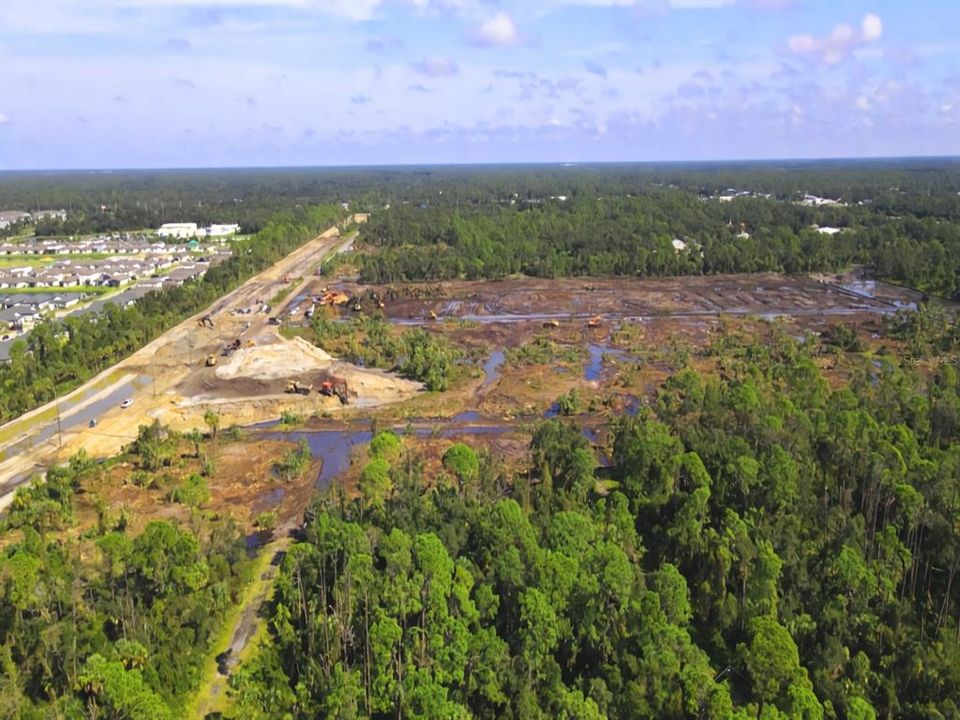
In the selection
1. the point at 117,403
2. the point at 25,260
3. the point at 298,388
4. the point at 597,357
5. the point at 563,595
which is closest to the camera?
the point at 563,595

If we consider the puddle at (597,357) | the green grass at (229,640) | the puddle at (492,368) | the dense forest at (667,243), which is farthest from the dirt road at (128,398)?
the dense forest at (667,243)

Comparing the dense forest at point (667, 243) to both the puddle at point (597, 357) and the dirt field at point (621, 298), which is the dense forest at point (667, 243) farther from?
the puddle at point (597, 357)

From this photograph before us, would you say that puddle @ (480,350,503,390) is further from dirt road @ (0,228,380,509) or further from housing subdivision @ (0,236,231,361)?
housing subdivision @ (0,236,231,361)

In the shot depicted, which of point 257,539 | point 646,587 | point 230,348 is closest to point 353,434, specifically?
point 257,539

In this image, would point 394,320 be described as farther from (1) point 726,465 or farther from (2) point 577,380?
(1) point 726,465

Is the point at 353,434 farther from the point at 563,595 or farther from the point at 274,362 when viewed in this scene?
the point at 563,595
